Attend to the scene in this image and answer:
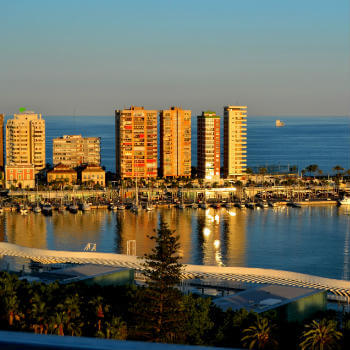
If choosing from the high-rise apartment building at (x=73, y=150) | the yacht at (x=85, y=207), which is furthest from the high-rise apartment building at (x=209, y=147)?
the yacht at (x=85, y=207)

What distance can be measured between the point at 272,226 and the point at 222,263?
6.18 meters

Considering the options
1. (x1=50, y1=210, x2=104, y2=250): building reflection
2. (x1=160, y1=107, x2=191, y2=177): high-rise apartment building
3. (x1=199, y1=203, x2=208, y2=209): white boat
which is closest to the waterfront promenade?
(x1=50, y1=210, x2=104, y2=250): building reflection

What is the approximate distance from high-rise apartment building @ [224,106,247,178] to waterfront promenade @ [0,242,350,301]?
56.2 feet

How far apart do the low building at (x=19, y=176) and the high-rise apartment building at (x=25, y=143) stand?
217cm

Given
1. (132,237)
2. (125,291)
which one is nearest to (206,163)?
(132,237)

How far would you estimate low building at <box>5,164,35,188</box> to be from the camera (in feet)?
88.3

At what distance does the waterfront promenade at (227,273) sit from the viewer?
9.47m

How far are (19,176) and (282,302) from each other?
68.4 feet

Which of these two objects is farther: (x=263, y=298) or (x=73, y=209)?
(x=73, y=209)

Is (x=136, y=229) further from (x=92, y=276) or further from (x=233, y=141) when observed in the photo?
(x=233, y=141)

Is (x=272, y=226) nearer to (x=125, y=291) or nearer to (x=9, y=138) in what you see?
(x=125, y=291)

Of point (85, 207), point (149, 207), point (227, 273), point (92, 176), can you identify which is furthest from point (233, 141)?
point (227, 273)

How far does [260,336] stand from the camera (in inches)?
239

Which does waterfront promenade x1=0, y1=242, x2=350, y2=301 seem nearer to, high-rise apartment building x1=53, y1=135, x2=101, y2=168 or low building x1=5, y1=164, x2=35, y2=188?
low building x1=5, y1=164, x2=35, y2=188
